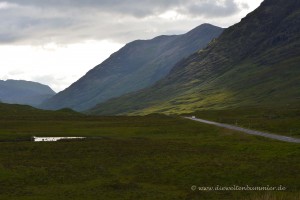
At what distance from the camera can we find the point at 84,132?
114625mm

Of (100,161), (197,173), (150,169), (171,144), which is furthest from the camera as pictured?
(171,144)

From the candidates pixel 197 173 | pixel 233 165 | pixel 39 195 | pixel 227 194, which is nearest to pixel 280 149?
pixel 233 165

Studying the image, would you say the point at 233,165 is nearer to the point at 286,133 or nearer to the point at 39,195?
the point at 39,195

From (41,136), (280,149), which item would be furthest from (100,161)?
(41,136)

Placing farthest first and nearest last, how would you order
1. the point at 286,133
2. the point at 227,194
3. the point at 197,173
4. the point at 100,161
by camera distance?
the point at 286,133, the point at 100,161, the point at 197,173, the point at 227,194

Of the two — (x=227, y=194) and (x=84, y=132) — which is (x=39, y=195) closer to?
(x=227, y=194)

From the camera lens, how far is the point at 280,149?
222 feet

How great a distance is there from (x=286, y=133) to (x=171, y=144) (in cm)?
3314

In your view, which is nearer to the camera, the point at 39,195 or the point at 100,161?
the point at 39,195

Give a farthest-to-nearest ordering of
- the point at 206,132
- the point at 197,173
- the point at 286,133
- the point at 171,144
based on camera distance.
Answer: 1. the point at 206,132
2. the point at 286,133
3. the point at 171,144
4. the point at 197,173

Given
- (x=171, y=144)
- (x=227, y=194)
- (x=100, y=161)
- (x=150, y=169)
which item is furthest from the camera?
(x=171, y=144)

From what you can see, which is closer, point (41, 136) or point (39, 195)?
point (39, 195)

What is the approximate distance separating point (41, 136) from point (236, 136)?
155ft

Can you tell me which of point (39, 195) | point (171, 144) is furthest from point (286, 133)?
point (39, 195)
